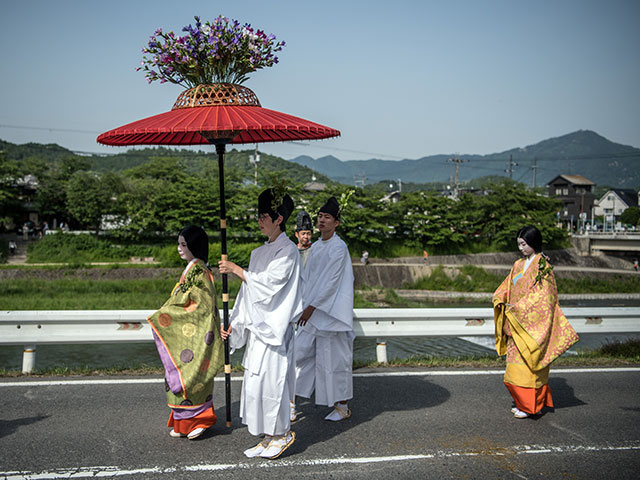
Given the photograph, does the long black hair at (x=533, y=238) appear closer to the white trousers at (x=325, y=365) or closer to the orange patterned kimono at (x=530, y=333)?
the orange patterned kimono at (x=530, y=333)

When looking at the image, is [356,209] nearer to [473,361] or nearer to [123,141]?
[473,361]

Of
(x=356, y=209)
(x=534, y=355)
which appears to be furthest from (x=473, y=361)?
(x=356, y=209)

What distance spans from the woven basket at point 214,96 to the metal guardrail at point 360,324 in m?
2.67

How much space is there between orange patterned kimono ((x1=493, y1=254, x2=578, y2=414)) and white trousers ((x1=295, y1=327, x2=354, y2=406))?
1.66 m

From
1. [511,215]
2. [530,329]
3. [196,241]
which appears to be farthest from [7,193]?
[530,329]

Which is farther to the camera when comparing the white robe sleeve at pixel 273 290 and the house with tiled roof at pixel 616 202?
the house with tiled roof at pixel 616 202

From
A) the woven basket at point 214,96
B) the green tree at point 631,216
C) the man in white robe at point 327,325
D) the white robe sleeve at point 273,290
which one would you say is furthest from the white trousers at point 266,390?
the green tree at point 631,216

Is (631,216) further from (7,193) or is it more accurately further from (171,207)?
(7,193)

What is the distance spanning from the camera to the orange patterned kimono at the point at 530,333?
5.31 m

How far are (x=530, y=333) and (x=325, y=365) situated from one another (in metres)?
2.12

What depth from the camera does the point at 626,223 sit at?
65312 millimetres

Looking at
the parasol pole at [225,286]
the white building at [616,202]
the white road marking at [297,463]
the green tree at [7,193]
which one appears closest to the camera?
the white road marking at [297,463]

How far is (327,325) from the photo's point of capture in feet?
17.6

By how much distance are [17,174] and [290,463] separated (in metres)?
42.8
